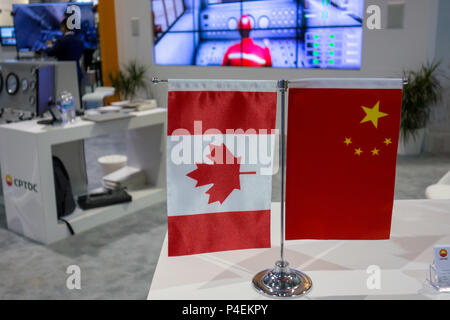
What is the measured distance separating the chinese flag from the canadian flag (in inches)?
3.1

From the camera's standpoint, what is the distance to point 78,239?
3.12 metres

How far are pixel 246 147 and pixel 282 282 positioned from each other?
0.37 metres

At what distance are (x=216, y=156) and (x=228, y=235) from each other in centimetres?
23

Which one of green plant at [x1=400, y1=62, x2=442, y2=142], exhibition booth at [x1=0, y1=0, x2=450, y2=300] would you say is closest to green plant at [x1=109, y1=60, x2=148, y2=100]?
exhibition booth at [x1=0, y1=0, x2=450, y2=300]

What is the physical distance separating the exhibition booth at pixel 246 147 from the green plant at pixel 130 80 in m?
0.04

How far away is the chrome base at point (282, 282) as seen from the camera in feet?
3.77

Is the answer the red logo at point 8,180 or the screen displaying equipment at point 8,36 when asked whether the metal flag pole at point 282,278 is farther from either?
the screen displaying equipment at point 8,36

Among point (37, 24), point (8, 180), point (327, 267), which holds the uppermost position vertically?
point (37, 24)

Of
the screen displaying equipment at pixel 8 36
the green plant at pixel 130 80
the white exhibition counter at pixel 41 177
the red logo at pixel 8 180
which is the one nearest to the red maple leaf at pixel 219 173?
the white exhibition counter at pixel 41 177

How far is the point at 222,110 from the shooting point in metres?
1.16

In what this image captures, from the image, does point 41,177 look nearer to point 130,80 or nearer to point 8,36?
point 130,80

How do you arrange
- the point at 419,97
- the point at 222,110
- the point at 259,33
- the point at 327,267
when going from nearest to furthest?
the point at 222,110, the point at 327,267, the point at 419,97, the point at 259,33

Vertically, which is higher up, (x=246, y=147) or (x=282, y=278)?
(x=246, y=147)

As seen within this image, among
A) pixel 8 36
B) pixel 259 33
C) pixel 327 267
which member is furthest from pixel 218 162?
pixel 8 36
